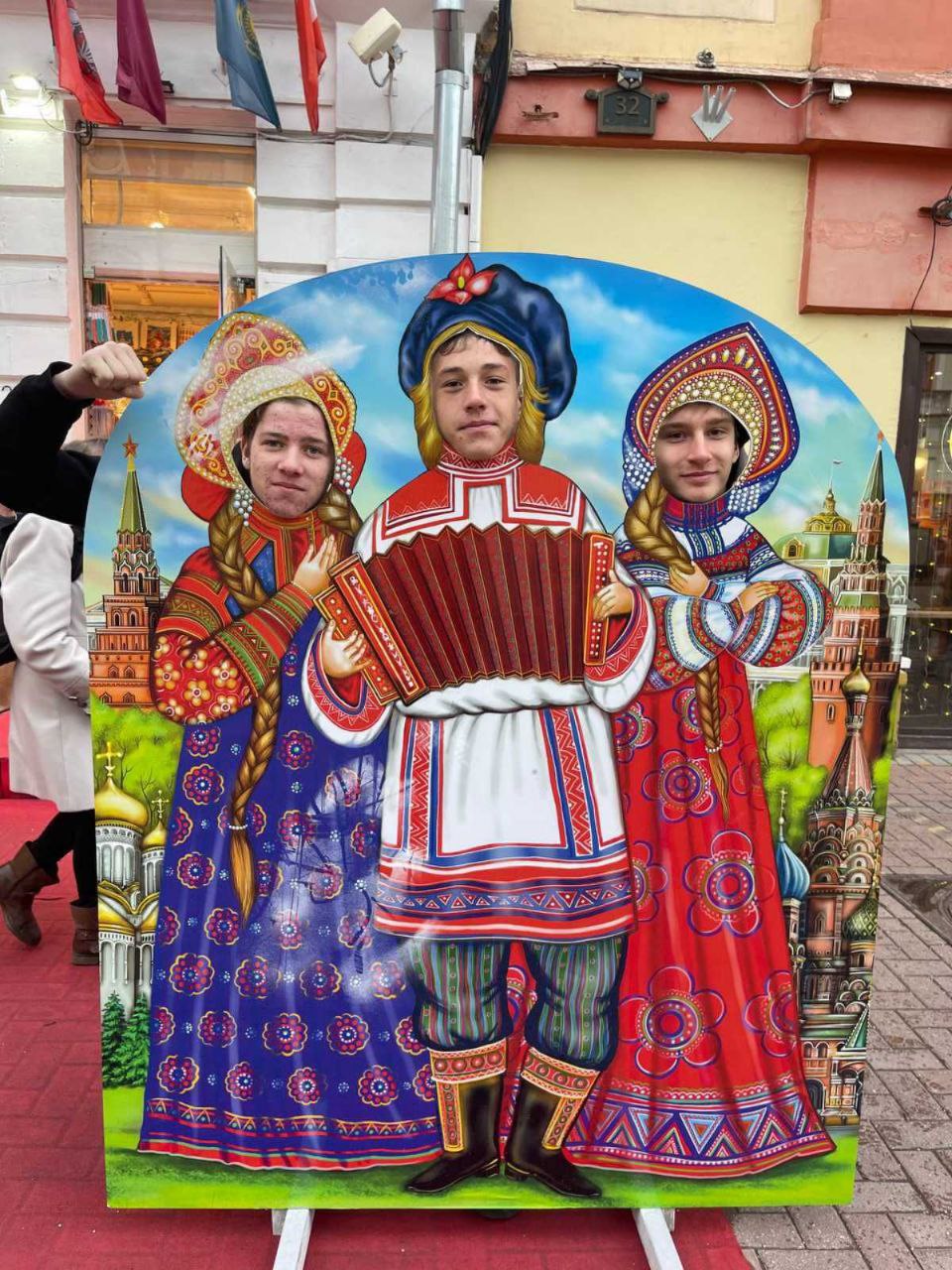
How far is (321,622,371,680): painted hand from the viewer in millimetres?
1831

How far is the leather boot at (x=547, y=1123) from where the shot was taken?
1.97 meters

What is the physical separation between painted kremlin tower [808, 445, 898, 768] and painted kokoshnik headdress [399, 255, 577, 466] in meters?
0.69

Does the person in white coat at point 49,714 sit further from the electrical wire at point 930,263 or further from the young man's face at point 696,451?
the electrical wire at point 930,263

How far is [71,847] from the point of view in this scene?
3.50m

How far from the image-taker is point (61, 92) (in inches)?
235

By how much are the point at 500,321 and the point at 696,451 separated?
18.9 inches

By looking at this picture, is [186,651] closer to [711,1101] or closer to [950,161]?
[711,1101]

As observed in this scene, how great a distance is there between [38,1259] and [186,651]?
152 cm

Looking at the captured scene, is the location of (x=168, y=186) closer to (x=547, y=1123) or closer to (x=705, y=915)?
(x=705, y=915)

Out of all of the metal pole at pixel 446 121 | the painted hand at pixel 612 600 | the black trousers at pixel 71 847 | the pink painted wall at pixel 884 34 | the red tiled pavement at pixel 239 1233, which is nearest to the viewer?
the painted hand at pixel 612 600

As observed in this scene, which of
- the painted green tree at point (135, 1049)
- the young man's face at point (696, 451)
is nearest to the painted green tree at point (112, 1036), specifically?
the painted green tree at point (135, 1049)

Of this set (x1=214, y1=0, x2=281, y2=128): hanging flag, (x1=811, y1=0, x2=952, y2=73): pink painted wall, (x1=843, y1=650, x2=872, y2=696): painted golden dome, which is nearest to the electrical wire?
(x1=811, y1=0, x2=952, y2=73): pink painted wall

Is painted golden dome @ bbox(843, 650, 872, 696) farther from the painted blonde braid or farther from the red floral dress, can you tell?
the painted blonde braid

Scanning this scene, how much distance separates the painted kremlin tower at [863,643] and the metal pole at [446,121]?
144 inches
